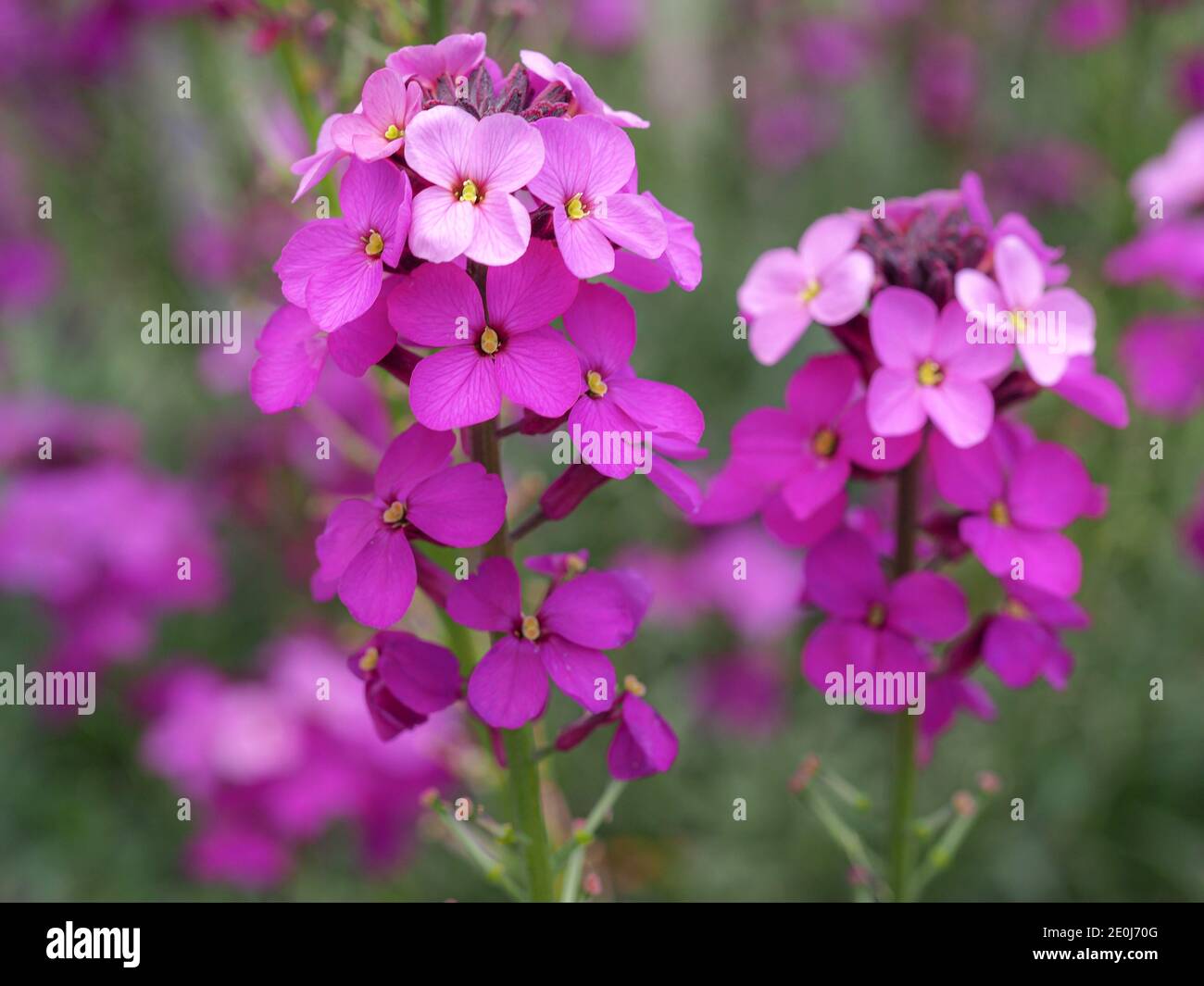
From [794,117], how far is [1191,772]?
2166mm

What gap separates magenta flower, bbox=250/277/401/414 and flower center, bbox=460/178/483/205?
0.32ft

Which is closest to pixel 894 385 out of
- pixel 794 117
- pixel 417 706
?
pixel 417 706

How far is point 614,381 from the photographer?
0.98 meters

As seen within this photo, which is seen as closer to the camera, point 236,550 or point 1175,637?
point 1175,637

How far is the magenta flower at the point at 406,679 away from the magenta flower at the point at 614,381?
266 millimetres

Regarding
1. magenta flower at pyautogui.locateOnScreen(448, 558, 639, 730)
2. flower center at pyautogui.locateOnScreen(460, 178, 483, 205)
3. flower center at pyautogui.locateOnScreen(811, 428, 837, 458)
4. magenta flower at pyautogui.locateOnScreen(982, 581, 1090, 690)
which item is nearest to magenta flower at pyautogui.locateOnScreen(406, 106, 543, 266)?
flower center at pyautogui.locateOnScreen(460, 178, 483, 205)

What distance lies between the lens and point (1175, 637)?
2480 millimetres

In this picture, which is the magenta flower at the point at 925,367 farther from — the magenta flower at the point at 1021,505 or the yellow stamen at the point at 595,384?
the yellow stamen at the point at 595,384

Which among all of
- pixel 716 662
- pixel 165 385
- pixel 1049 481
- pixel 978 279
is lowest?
pixel 716 662

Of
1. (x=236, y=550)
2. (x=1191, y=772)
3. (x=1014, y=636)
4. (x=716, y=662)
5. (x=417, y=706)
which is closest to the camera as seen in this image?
(x=417, y=706)

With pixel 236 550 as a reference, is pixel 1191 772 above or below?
below

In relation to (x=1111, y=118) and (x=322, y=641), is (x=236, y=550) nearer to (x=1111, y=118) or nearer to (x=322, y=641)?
(x=322, y=641)

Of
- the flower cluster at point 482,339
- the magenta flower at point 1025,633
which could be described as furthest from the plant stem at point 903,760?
the flower cluster at point 482,339

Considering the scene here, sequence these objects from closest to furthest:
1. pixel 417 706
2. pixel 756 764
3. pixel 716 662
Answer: pixel 417 706 → pixel 756 764 → pixel 716 662
